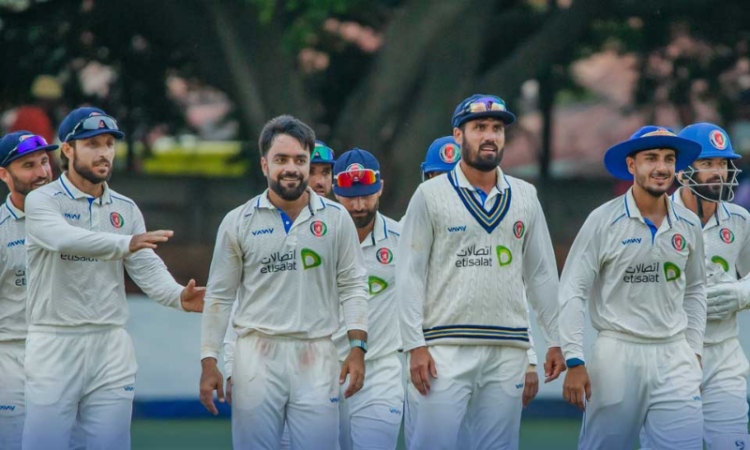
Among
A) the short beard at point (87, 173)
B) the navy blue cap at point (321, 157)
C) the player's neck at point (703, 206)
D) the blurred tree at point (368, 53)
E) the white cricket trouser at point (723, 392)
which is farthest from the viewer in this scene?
the blurred tree at point (368, 53)

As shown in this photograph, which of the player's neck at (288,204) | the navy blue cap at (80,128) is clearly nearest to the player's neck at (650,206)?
the player's neck at (288,204)

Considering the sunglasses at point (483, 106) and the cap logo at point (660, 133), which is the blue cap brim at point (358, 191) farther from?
the cap logo at point (660, 133)

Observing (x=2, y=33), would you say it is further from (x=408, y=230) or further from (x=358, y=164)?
(x=408, y=230)

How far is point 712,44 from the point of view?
21.4 metres

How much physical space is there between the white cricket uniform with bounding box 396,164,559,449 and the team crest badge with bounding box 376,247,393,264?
1495mm

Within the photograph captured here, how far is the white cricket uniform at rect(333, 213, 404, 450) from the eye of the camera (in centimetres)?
800

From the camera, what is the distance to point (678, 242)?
23.5ft

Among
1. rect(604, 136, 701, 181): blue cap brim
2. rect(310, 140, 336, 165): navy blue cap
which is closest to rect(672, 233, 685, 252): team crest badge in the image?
rect(604, 136, 701, 181): blue cap brim

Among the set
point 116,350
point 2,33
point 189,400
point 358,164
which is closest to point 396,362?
point 358,164

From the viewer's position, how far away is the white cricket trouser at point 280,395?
670 centimetres

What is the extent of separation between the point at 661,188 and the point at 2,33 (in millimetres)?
15638

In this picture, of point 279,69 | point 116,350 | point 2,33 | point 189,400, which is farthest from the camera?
point 2,33

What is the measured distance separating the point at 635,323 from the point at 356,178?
2156 mm

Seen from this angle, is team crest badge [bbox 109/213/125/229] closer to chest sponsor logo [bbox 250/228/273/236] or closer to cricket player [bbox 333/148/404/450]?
chest sponsor logo [bbox 250/228/273/236]
